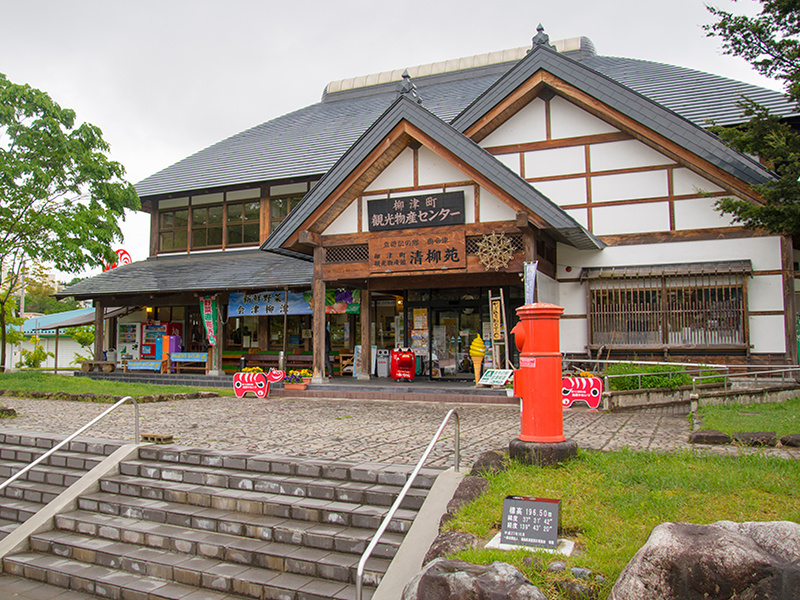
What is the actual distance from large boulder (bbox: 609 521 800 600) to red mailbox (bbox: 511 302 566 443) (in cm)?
210

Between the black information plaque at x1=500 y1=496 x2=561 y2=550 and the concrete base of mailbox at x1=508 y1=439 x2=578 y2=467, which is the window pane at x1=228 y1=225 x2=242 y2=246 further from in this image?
the black information plaque at x1=500 y1=496 x2=561 y2=550

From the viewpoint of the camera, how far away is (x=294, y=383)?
15.1 meters

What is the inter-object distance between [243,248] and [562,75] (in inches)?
488

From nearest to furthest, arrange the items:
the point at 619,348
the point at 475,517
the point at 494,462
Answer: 1. the point at 475,517
2. the point at 494,462
3. the point at 619,348

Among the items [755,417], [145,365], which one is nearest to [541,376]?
[755,417]

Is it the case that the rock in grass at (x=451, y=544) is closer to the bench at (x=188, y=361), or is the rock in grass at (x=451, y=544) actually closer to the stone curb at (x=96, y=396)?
the stone curb at (x=96, y=396)

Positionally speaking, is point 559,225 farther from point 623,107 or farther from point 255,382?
point 255,382

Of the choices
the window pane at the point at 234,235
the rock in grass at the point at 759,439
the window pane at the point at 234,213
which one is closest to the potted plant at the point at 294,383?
the window pane at the point at 234,235

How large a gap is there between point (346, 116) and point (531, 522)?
21577 millimetres

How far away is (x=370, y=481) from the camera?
599 centimetres

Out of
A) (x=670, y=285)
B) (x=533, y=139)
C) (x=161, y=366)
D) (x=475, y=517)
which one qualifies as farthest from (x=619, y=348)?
(x=161, y=366)

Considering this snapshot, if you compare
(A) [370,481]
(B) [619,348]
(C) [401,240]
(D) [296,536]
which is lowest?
(D) [296,536]

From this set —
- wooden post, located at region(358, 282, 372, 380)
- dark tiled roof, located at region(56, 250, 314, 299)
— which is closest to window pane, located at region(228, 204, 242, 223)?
dark tiled roof, located at region(56, 250, 314, 299)

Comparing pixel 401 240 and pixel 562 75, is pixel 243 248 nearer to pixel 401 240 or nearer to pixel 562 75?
pixel 401 240
